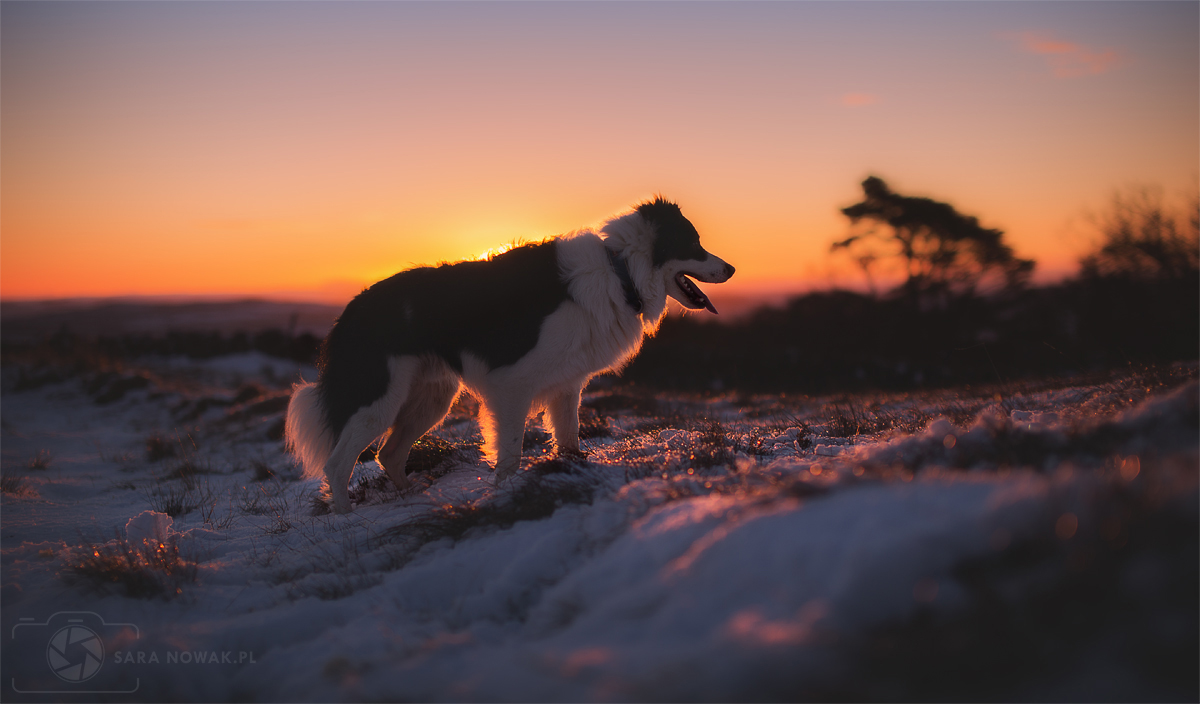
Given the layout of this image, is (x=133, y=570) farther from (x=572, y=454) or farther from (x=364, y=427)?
(x=572, y=454)

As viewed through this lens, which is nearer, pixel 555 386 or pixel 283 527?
pixel 283 527

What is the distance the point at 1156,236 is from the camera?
51.1ft

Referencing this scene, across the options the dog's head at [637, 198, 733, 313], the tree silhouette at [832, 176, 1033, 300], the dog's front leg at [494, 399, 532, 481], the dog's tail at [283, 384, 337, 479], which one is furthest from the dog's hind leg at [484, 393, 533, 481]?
the tree silhouette at [832, 176, 1033, 300]

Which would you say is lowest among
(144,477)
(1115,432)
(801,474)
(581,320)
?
(144,477)

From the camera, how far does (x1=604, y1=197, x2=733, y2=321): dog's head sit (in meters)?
4.84

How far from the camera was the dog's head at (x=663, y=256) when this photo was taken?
484cm

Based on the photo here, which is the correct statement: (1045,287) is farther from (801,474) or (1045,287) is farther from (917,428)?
(801,474)

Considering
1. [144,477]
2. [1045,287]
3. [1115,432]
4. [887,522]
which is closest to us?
[887,522]

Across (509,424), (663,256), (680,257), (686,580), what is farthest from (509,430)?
(686,580)

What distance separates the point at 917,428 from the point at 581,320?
2.75m

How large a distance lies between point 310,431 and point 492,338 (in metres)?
1.64

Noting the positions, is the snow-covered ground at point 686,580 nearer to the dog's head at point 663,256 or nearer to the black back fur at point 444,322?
the black back fur at point 444,322

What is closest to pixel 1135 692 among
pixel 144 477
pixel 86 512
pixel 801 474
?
pixel 801 474

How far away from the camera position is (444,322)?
450cm
